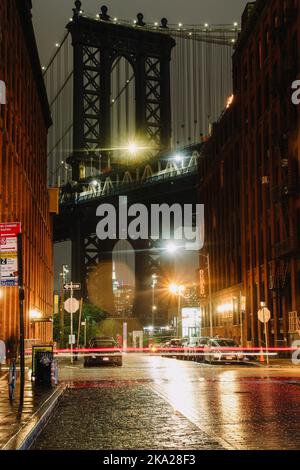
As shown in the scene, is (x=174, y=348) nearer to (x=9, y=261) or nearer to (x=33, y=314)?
(x=33, y=314)

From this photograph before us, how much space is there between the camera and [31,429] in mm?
11570

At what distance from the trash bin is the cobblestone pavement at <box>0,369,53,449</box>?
38 cm

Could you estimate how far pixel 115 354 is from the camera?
42.4 m

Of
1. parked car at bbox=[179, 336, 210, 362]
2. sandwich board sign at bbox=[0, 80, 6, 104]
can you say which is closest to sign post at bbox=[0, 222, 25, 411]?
sandwich board sign at bbox=[0, 80, 6, 104]

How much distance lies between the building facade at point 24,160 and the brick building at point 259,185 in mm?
17026

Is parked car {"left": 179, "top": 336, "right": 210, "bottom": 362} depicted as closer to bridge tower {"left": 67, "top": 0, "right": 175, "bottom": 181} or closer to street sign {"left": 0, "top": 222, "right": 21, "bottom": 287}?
street sign {"left": 0, "top": 222, "right": 21, "bottom": 287}

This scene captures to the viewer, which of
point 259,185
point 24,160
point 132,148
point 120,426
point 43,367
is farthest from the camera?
point 132,148

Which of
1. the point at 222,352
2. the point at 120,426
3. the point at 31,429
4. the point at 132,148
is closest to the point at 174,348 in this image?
the point at 222,352

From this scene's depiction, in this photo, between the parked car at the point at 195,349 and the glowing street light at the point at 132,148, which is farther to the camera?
the glowing street light at the point at 132,148

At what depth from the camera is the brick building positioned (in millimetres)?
49438

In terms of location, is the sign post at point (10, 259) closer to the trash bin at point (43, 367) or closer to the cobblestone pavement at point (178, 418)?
the cobblestone pavement at point (178, 418)

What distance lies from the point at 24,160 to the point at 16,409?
43299 millimetres

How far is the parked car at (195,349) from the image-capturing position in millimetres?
47675

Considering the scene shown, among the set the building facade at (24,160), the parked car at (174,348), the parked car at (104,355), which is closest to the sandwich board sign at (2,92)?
the building facade at (24,160)
